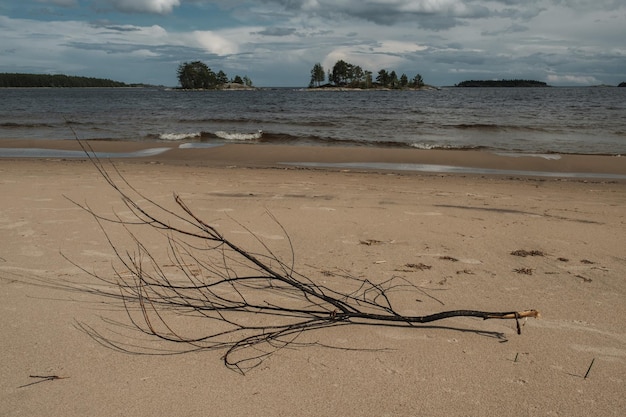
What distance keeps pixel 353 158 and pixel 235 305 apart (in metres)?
10.1

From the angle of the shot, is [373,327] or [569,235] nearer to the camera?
[373,327]

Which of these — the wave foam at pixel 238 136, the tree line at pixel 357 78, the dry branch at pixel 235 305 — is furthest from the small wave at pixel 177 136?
the tree line at pixel 357 78

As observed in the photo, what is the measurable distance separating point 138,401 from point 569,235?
14.7ft

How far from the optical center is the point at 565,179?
9.78 metres

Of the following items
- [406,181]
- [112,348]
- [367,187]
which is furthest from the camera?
[406,181]

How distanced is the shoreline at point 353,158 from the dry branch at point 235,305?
7.61 meters

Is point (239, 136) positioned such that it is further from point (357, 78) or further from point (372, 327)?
point (357, 78)

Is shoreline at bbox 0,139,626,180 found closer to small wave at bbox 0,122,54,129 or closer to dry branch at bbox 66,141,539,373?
dry branch at bbox 66,141,539,373

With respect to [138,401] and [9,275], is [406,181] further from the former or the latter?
[138,401]

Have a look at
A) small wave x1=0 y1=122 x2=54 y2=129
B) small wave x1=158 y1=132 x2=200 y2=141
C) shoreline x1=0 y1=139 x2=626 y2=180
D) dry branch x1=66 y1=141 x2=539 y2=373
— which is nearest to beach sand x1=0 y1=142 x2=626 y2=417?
dry branch x1=66 y1=141 x2=539 y2=373

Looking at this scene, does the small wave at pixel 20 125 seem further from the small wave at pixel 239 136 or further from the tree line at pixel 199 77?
the tree line at pixel 199 77

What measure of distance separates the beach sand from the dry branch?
10 centimetres

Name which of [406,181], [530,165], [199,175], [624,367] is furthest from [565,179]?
[624,367]

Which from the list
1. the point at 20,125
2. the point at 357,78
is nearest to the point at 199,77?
the point at 357,78
